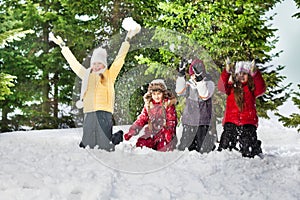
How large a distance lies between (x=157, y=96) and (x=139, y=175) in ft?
6.46

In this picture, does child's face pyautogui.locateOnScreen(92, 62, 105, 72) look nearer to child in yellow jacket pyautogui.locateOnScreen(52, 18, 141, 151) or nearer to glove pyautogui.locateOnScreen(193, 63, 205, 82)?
child in yellow jacket pyautogui.locateOnScreen(52, 18, 141, 151)

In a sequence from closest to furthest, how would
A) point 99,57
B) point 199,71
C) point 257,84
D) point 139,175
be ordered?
point 139,175 → point 99,57 → point 257,84 → point 199,71

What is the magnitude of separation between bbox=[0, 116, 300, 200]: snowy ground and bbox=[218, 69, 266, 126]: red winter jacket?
1.72ft

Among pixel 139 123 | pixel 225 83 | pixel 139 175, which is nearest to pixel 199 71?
pixel 225 83

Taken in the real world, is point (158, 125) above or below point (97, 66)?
below

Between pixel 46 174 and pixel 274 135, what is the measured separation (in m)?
9.52

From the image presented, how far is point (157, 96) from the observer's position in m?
6.45

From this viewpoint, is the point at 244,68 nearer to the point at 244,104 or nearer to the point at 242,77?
the point at 242,77

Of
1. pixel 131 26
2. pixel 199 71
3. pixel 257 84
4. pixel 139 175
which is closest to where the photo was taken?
pixel 139 175

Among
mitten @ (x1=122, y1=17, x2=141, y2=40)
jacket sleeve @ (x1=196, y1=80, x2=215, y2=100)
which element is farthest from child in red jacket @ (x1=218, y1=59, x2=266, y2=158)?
mitten @ (x1=122, y1=17, x2=141, y2=40)

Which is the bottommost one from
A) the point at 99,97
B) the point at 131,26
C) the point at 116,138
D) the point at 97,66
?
the point at 116,138

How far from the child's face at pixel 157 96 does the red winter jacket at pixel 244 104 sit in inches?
35.8

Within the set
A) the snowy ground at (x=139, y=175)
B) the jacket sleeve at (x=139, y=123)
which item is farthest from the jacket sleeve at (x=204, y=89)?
the snowy ground at (x=139, y=175)

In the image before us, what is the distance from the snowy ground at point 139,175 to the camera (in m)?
4.16
